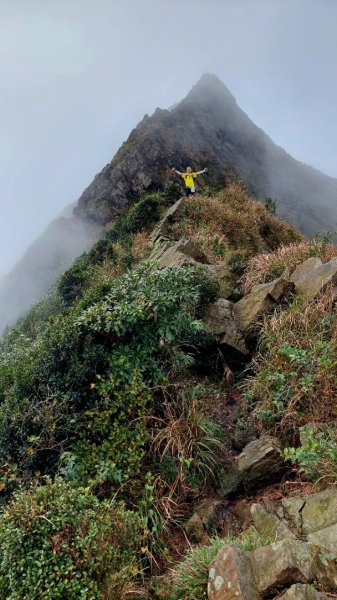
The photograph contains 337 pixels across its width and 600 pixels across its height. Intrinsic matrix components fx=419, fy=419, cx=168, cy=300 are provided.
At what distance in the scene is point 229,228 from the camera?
1556 cm

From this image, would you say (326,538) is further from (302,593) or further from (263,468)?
(263,468)

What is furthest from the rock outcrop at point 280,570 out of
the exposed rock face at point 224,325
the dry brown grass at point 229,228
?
the dry brown grass at point 229,228

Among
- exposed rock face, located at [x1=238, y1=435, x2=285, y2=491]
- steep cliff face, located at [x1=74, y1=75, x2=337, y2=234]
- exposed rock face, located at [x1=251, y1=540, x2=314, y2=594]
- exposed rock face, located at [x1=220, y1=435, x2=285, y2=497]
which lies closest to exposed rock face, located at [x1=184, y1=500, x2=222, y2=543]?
exposed rock face, located at [x1=220, y1=435, x2=285, y2=497]

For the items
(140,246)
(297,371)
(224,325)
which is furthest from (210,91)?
(297,371)

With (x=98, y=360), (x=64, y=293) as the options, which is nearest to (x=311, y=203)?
(x=64, y=293)

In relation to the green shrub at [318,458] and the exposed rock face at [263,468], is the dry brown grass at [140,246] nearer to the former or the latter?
the exposed rock face at [263,468]

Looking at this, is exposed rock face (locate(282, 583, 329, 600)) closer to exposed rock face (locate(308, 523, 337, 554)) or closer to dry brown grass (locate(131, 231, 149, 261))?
exposed rock face (locate(308, 523, 337, 554))

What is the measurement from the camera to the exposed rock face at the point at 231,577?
3.26 m

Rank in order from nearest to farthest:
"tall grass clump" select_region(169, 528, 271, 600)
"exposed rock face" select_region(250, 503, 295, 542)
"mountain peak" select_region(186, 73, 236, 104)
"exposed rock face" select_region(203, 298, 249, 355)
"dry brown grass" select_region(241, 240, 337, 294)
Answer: "tall grass clump" select_region(169, 528, 271, 600)
"exposed rock face" select_region(250, 503, 295, 542)
"exposed rock face" select_region(203, 298, 249, 355)
"dry brown grass" select_region(241, 240, 337, 294)
"mountain peak" select_region(186, 73, 236, 104)

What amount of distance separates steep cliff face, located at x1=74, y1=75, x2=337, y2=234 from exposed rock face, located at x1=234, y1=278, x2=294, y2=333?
17551 mm

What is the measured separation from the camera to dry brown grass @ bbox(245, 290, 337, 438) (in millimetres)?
5535

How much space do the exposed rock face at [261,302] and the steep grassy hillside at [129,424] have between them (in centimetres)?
49

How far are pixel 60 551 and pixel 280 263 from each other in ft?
26.2

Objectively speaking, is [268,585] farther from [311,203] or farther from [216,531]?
[311,203]
